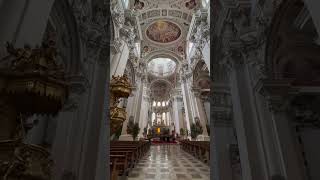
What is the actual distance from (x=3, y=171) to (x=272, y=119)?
458cm

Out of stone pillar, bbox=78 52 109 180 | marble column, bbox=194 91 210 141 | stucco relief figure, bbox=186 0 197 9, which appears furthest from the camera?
stucco relief figure, bbox=186 0 197 9

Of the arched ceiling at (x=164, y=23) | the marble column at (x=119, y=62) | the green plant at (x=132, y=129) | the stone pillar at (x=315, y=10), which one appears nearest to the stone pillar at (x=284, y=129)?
the stone pillar at (x=315, y=10)

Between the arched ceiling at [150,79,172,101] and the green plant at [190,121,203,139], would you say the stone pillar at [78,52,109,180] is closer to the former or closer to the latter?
the green plant at [190,121,203,139]

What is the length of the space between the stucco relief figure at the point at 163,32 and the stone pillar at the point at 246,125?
21.8m

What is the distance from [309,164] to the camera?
484 centimetres

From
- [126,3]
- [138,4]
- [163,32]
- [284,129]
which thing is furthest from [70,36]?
[163,32]

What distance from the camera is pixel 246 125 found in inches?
183

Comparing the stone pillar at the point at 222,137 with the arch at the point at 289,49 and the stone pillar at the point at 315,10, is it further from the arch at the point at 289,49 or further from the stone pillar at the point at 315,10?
the stone pillar at the point at 315,10

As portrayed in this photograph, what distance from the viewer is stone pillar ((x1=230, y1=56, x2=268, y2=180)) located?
4203 millimetres

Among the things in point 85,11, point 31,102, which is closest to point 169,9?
point 85,11

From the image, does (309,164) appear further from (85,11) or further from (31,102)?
(85,11)

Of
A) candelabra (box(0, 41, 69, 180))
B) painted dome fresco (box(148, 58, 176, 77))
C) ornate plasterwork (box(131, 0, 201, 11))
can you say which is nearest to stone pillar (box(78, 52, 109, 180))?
candelabra (box(0, 41, 69, 180))

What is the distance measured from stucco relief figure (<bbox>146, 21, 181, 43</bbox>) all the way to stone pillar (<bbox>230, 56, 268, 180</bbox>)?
71.4 feet

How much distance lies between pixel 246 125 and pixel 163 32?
2359 centimetres
